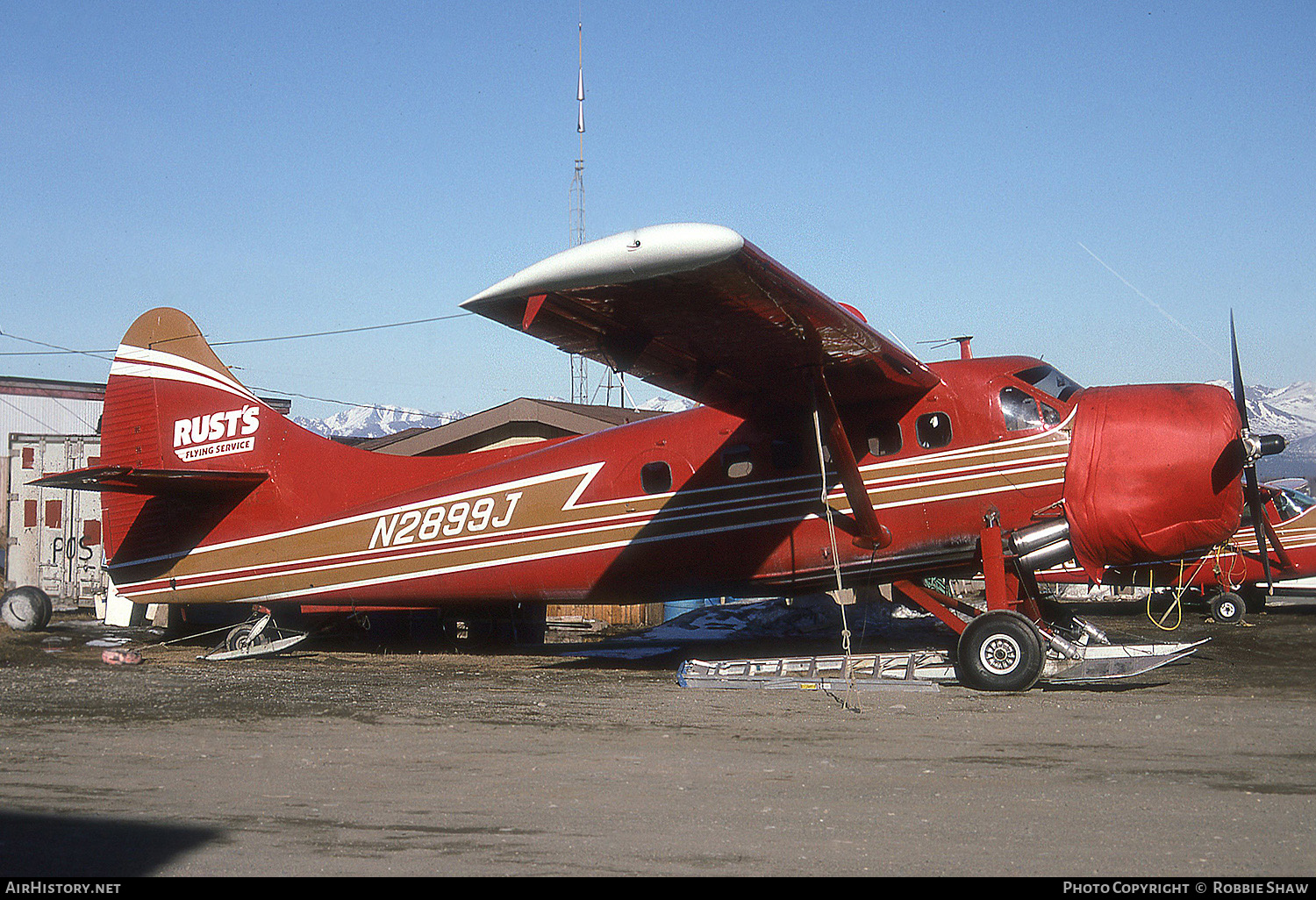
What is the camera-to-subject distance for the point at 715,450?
11547mm

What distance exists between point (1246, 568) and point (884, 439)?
12398 mm

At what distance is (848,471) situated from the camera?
34.1 feet

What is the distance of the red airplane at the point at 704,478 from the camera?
899cm

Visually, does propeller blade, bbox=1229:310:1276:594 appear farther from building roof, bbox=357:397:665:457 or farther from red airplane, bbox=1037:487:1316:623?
building roof, bbox=357:397:665:457

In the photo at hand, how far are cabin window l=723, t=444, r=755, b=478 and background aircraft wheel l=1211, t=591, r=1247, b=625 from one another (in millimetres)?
12455

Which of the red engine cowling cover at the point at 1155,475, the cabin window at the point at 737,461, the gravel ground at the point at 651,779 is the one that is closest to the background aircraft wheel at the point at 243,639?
the gravel ground at the point at 651,779

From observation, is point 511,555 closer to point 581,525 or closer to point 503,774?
point 581,525

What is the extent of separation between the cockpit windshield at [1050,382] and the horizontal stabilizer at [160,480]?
9.96m

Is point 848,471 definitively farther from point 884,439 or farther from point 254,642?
point 254,642

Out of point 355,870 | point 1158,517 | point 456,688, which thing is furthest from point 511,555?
point 355,870

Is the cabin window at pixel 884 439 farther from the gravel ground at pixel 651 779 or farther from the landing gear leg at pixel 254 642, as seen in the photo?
the landing gear leg at pixel 254 642

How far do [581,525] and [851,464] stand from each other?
349 cm

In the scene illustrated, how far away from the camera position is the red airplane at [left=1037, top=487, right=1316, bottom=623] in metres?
18.9

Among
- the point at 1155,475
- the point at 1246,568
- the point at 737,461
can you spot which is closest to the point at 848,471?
the point at 737,461
